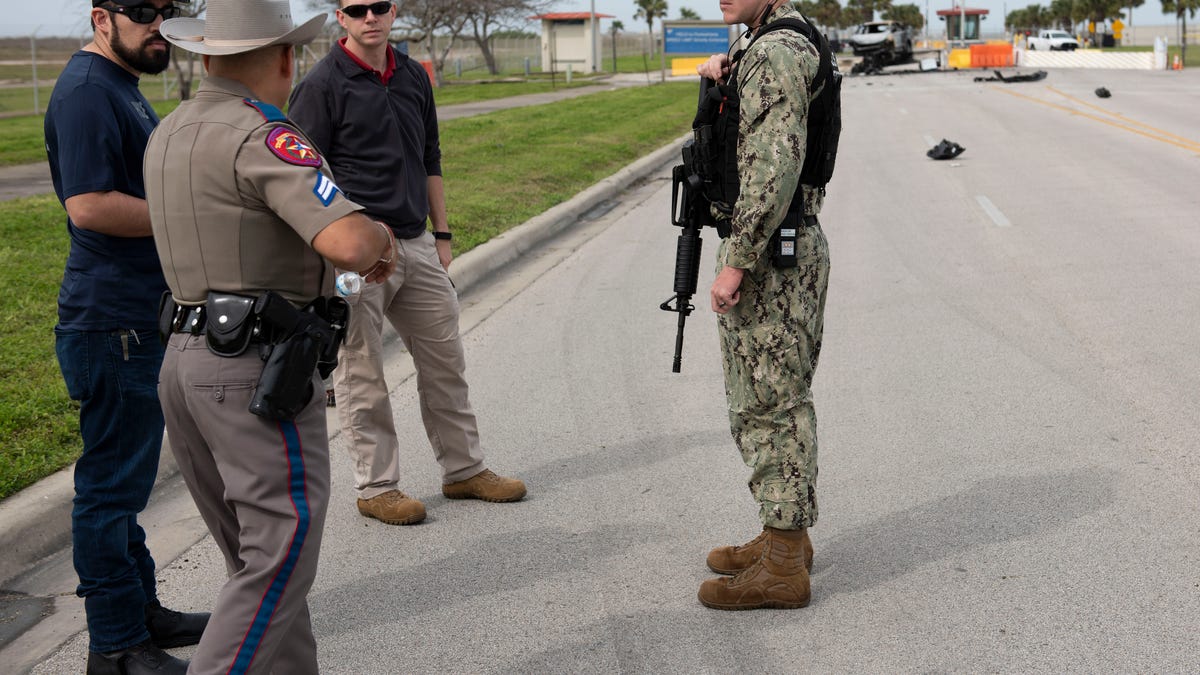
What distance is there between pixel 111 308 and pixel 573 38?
5972 centimetres

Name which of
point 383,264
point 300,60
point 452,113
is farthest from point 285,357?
point 300,60

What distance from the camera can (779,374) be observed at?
13.1 ft

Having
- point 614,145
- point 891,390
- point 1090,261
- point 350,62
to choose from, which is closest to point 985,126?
point 614,145

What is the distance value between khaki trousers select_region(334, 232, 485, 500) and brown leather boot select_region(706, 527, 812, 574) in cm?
130

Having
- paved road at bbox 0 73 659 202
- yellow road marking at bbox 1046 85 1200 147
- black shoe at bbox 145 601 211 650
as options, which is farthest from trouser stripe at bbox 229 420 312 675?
yellow road marking at bbox 1046 85 1200 147

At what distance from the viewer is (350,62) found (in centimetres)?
478

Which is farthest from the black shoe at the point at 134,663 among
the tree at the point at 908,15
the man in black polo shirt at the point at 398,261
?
the tree at the point at 908,15

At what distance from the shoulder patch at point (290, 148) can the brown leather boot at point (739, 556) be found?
6.92 ft

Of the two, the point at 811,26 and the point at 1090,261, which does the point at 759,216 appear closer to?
the point at 811,26

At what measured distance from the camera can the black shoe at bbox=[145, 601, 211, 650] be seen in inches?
157

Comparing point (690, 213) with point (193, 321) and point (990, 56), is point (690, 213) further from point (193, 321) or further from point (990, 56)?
point (990, 56)

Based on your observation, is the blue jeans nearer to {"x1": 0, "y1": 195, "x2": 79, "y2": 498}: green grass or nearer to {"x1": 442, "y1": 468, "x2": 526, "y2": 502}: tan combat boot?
{"x1": 0, "y1": 195, "x2": 79, "y2": 498}: green grass

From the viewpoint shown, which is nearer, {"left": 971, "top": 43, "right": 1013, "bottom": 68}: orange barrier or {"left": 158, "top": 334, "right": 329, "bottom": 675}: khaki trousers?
{"left": 158, "top": 334, "right": 329, "bottom": 675}: khaki trousers

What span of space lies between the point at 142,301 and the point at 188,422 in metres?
0.79
